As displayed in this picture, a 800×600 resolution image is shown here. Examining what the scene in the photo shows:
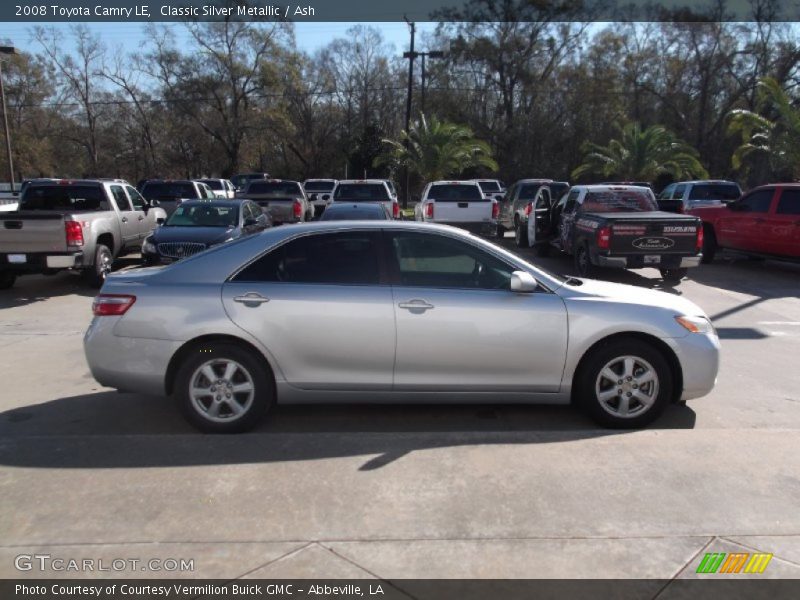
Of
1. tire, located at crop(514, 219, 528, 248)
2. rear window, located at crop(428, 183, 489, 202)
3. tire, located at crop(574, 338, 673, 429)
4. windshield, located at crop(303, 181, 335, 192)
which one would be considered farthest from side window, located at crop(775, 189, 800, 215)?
windshield, located at crop(303, 181, 335, 192)

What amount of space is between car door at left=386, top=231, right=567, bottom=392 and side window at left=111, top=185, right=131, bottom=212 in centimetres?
986

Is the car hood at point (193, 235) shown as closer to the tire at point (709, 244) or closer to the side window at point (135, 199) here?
the side window at point (135, 199)

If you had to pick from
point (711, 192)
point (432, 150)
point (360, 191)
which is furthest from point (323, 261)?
point (432, 150)

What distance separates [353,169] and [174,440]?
41160mm

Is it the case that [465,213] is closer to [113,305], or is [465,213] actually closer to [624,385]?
[624,385]

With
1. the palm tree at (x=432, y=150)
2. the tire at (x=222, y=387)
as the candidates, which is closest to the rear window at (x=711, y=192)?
the palm tree at (x=432, y=150)

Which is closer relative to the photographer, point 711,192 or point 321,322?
point 321,322

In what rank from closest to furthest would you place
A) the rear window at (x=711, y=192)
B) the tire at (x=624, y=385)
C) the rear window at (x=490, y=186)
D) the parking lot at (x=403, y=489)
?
the parking lot at (x=403, y=489) < the tire at (x=624, y=385) < the rear window at (x=711, y=192) < the rear window at (x=490, y=186)

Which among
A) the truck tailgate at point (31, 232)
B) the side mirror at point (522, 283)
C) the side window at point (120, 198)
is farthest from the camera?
the side window at point (120, 198)

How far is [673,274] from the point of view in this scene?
1279 cm

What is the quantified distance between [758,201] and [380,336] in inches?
486

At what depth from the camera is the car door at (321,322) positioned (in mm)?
4727

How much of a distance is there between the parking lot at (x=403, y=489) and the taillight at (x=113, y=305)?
2.90 feet
